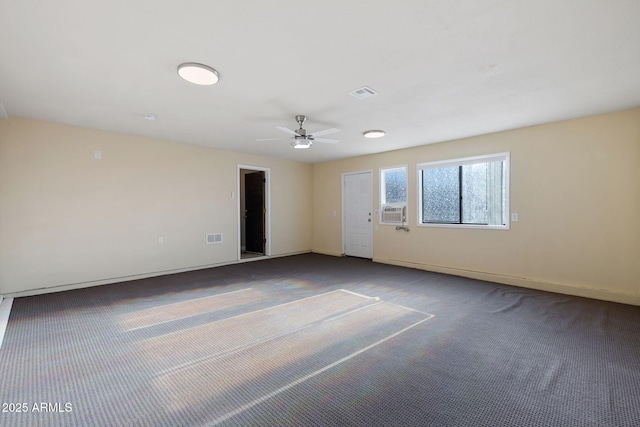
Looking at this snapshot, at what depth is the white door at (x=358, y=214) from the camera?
22.1ft

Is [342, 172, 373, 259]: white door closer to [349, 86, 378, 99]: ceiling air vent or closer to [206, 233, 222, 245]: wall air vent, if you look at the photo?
[206, 233, 222, 245]: wall air vent

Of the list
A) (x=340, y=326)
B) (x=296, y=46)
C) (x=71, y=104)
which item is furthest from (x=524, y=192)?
(x=71, y=104)

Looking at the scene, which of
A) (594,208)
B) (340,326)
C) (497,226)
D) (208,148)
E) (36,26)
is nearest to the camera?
(36,26)

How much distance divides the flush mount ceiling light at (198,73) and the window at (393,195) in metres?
4.36

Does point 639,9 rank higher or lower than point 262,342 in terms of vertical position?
higher

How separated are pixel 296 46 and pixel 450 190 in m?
4.24

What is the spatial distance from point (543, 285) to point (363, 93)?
154 inches

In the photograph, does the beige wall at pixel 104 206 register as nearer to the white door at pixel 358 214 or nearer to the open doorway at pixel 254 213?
the open doorway at pixel 254 213

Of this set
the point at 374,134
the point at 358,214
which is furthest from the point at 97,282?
the point at 358,214

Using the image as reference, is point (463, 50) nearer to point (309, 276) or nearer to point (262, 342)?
point (262, 342)

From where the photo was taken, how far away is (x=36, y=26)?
78.8 inches

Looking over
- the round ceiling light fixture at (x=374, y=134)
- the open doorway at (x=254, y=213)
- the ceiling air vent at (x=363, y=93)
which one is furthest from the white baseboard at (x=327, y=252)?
the ceiling air vent at (x=363, y=93)

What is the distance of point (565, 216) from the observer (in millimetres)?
4082

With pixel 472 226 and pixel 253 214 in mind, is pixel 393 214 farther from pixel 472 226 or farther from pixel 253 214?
pixel 253 214
